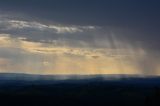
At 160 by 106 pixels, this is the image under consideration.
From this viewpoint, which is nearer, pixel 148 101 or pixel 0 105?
pixel 148 101

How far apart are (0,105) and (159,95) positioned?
287 ft

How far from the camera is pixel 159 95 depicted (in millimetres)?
132000

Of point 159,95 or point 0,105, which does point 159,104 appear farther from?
point 0,105

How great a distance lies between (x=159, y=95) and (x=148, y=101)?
181 inches

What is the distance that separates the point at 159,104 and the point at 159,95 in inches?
260

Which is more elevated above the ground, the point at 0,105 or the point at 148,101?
the point at 0,105

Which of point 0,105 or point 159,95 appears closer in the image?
point 159,95

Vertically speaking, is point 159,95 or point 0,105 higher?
point 0,105

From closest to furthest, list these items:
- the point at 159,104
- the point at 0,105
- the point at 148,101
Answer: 1. the point at 159,104
2. the point at 148,101
3. the point at 0,105

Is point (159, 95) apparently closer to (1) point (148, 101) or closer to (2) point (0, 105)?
(1) point (148, 101)

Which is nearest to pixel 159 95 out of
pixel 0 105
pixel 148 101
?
pixel 148 101

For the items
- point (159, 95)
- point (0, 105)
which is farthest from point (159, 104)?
point (0, 105)

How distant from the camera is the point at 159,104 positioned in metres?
126

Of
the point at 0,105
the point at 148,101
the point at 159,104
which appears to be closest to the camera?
the point at 159,104
